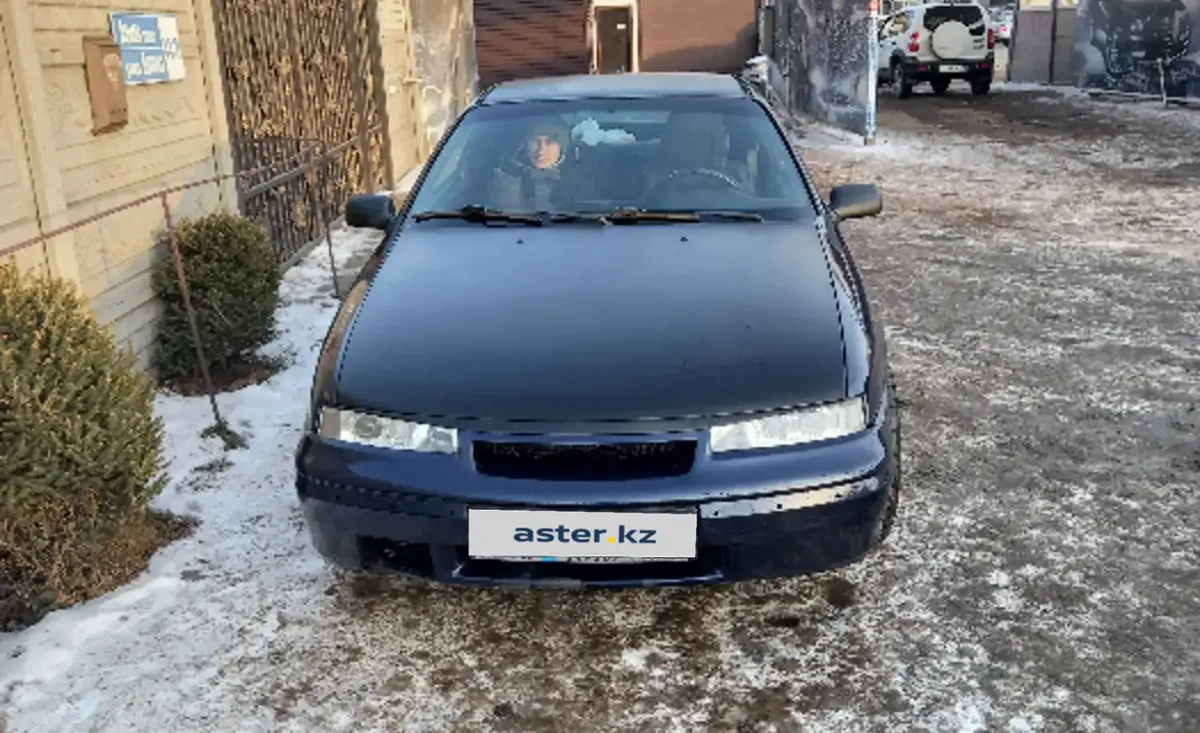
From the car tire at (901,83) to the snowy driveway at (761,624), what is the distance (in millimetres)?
17573

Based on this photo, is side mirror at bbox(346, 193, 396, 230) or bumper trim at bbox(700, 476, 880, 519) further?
side mirror at bbox(346, 193, 396, 230)

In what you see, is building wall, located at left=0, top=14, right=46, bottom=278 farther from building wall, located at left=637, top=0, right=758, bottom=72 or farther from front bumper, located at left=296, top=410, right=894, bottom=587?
building wall, located at left=637, top=0, right=758, bottom=72

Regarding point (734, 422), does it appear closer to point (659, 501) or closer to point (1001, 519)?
point (659, 501)

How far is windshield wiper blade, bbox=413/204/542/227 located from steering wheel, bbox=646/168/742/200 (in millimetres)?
502

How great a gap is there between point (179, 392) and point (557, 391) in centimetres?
318

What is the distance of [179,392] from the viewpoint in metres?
5.22

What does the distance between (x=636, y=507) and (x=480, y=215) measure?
5.49ft

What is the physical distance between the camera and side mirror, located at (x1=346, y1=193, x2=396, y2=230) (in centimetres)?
419

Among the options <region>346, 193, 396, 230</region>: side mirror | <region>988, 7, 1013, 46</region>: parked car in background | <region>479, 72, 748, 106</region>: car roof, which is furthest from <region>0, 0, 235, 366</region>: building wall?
<region>988, 7, 1013, 46</region>: parked car in background

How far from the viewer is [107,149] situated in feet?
16.1

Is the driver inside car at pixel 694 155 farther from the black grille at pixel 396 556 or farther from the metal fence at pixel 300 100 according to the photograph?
the metal fence at pixel 300 100

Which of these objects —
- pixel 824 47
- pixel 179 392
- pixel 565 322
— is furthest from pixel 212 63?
pixel 824 47

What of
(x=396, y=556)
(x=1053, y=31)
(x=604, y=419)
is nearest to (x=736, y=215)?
(x=604, y=419)

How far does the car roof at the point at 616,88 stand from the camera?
4414 millimetres
